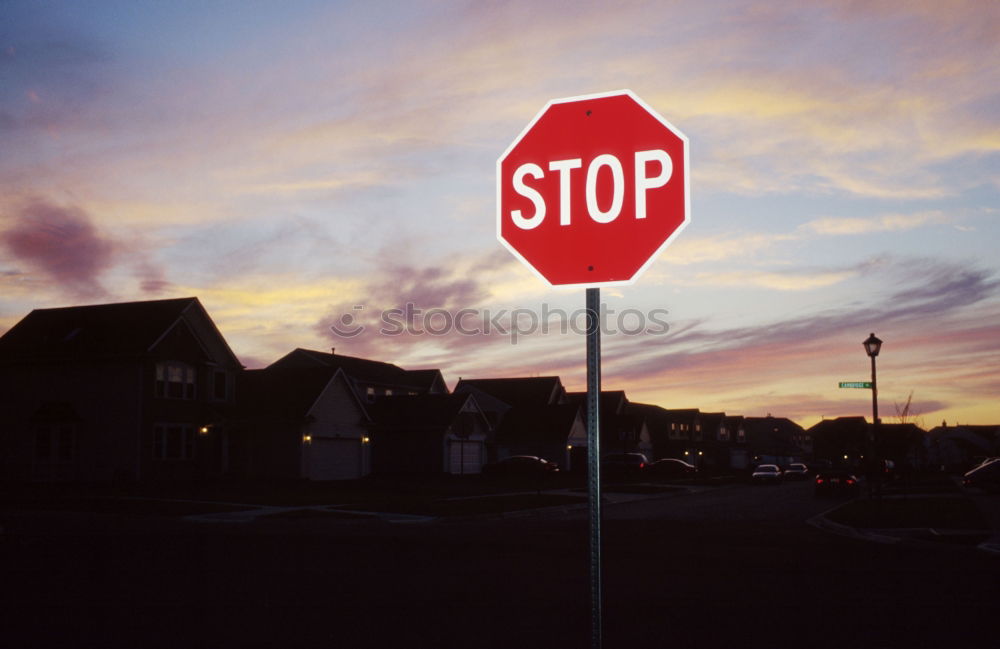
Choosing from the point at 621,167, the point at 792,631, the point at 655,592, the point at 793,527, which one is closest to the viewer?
the point at 621,167

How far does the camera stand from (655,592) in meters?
10.5

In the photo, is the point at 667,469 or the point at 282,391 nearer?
the point at 282,391

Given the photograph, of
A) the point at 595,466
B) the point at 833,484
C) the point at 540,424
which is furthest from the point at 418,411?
the point at 595,466

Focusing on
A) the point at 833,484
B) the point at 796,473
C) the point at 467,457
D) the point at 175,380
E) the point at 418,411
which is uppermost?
the point at 175,380

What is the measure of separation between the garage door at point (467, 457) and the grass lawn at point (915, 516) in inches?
1208

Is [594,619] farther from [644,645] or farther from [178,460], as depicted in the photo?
[178,460]

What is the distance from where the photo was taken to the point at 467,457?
59.3 m

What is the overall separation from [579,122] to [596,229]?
1.40 feet

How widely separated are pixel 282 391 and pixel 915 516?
29814 mm

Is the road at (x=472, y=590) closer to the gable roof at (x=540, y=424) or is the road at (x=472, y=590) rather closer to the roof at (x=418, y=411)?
the roof at (x=418, y=411)

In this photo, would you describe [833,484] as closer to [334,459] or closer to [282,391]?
[334,459]

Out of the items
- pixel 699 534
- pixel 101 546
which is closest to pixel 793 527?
pixel 699 534

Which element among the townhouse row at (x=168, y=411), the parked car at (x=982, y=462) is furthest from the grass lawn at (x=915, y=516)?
the parked car at (x=982, y=462)

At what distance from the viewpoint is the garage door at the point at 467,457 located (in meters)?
58.0
